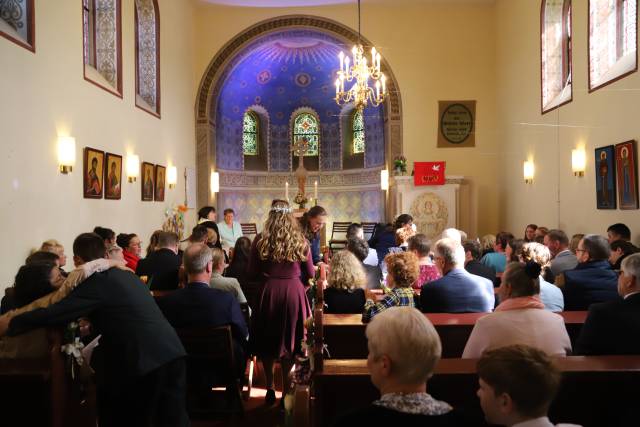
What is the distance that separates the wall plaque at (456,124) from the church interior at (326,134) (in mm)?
51

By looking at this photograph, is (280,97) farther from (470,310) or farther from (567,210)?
(470,310)

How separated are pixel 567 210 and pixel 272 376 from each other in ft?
23.1

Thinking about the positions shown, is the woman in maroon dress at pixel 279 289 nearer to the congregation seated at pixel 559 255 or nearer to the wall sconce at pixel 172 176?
the congregation seated at pixel 559 255

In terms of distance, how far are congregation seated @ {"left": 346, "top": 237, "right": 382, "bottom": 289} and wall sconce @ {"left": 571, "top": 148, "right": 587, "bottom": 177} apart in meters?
4.61

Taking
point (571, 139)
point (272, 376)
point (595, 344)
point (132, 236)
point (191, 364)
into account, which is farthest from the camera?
point (571, 139)

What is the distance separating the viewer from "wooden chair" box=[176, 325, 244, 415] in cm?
412

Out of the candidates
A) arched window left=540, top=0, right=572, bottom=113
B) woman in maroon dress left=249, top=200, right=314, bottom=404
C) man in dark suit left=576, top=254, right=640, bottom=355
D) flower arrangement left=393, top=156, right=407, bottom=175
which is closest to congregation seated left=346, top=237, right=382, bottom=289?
woman in maroon dress left=249, top=200, right=314, bottom=404

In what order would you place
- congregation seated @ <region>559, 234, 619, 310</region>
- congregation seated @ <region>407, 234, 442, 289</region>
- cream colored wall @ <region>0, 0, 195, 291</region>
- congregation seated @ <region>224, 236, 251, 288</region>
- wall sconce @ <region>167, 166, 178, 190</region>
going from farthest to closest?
wall sconce @ <region>167, 166, 178, 190</region> < congregation seated @ <region>224, 236, 251, 288</region> < cream colored wall @ <region>0, 0, 195, 291</region> < congregation seated @ <region>407, 234, 442, 289</region> < congregation seated @ <region>559, 234, 619, 310</region>

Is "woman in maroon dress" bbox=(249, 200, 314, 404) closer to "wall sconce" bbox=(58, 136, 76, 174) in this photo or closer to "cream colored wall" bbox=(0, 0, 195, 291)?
"cream colored wall" bbox=(0, 0, 195, 291)

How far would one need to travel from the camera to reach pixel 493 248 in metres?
8.74

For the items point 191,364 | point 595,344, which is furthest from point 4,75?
point 595,344

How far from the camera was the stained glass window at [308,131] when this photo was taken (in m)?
19.7

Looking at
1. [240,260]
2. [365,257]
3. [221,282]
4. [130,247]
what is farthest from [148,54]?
[221,282]

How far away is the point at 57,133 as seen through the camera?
25.0ft
